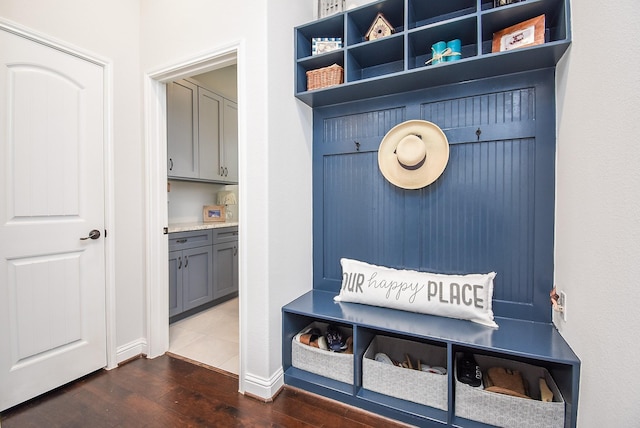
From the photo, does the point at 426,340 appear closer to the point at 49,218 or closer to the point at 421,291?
the point at 421,291

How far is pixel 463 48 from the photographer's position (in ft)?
5.38

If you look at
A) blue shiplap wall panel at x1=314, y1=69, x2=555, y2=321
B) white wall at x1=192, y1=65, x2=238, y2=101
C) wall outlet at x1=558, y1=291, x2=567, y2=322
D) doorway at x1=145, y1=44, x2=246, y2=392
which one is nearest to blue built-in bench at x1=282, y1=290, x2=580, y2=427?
wall outlet at x1=558, y1=291, x2=567, y2=322

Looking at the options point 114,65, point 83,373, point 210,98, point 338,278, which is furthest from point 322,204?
point 210,98

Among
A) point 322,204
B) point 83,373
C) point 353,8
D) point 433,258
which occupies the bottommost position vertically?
point 83,373

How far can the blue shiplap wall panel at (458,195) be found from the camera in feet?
4.83

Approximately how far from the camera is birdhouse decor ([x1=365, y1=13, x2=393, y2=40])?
5.36 feet

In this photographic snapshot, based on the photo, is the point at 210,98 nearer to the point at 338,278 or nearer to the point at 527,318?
the point at 338,278

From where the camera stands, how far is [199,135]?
311 centimetres

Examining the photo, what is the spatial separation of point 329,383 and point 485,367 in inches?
35.9

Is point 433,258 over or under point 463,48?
under

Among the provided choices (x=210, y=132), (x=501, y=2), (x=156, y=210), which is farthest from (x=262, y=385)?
(x=210, y=132)

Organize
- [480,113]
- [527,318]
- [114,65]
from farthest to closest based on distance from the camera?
[114,65]
[480,113]
[527,318]

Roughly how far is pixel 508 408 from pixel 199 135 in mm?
3404

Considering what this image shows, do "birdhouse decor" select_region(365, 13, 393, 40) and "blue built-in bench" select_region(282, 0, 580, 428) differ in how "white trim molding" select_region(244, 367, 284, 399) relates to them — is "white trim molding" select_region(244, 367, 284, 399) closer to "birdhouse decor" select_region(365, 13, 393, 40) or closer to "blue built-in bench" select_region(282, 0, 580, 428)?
"blue built-in bench" select_region(282, 0, 580, 428)
